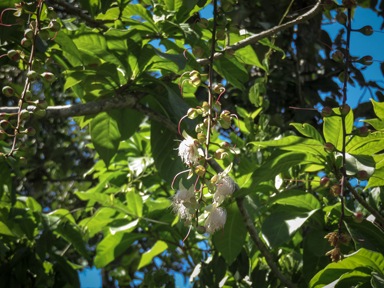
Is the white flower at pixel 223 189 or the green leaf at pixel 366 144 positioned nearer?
the white flower at pixel 223 189

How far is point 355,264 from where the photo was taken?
853 millimetres

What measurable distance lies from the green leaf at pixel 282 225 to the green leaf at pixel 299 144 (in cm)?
16

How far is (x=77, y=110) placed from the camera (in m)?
1.02

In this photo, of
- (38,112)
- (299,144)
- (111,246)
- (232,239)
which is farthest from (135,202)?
(299,144)

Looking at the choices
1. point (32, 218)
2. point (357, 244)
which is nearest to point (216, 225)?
point (357, 244)

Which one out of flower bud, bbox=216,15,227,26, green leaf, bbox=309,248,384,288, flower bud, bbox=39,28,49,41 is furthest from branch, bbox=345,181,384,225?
flower bud, bbox=39,28,49,41

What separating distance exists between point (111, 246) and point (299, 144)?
784 millimetres

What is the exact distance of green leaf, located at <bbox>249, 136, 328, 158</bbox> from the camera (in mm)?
938

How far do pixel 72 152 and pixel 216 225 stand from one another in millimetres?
2456

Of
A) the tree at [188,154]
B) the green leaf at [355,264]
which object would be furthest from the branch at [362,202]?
the green leaf at [355,264]

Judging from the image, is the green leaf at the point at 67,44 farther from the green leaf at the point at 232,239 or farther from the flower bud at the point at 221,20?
the green leaf at the point at 232,239

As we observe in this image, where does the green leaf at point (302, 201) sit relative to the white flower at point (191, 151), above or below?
below

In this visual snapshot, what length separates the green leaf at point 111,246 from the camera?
135cm

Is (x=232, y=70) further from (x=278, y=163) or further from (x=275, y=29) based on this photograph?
(x=278, y=163)
